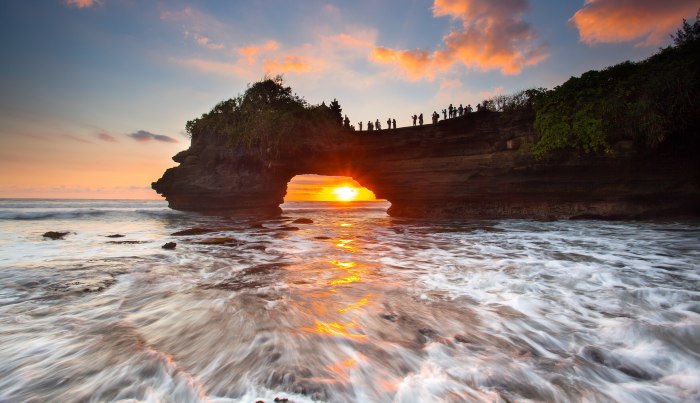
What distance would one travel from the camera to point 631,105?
10.7m

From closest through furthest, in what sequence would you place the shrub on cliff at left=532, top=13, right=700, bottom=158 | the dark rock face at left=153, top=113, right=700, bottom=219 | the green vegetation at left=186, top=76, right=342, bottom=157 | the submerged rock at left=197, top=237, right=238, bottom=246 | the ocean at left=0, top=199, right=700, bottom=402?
the ocean at left=0, top=199, right=700, bottom=402, the submerged rock at left=197, top=237, right=238, bottom=246, the shrub on cliff at left=532, top=13, right=700, bottom=158, the dark rock face at left=153, top=113, right=700, bottom=219, the green vegetation at left=186, top=76, right=342, bottom=157

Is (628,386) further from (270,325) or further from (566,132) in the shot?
(566,132)

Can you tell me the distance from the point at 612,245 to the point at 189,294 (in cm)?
936

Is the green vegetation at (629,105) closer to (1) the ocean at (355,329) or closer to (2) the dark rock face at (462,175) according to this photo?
(2) the dark rock face at (462,175)

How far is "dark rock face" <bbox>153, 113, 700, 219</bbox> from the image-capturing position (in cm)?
1201

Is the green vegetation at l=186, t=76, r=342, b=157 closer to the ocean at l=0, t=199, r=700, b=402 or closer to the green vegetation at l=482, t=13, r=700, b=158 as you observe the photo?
the green vegetation at l=482, t=13, r=700, b=158

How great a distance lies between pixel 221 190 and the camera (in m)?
19.7

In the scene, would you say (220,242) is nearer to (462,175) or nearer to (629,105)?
(462,175)

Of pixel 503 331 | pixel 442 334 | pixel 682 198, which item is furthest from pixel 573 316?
pixel 682 198

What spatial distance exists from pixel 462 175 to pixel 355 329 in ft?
43.8

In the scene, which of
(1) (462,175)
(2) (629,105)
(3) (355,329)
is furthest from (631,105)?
(3) (355,329)

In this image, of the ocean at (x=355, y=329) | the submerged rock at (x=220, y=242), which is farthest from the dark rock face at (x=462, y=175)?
the submerged rock at (x=220, y=242)

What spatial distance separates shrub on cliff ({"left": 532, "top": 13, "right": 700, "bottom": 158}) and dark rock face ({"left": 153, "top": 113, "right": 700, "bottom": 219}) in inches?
25.1

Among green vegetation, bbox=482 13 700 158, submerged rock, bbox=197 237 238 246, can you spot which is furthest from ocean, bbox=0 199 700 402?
green vegetation, bbox=482 13 700 158
